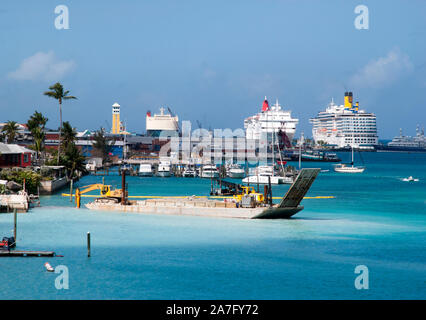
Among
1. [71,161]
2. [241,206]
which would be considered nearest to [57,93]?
[71,161]

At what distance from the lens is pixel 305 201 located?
69250 millimetres

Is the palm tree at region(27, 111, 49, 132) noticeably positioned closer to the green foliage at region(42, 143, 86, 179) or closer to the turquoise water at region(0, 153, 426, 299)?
the green foliage at region(42, 143, 86, 179)

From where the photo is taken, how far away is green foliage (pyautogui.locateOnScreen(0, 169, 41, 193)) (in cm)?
6309

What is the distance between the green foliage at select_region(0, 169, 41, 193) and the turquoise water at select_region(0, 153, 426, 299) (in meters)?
7.45

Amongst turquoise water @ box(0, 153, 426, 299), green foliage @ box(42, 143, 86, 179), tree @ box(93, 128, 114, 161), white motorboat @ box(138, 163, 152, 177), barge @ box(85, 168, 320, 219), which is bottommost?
turquoise water @ box(0, 153, 426, 299)

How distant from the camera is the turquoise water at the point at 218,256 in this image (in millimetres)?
28500

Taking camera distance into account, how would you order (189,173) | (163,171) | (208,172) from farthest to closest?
(189,173) < (163,171) < (208,172)

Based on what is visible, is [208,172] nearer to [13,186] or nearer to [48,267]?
[13,186]

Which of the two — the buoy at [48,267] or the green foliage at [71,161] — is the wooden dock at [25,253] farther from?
the green foliage at [71,161]

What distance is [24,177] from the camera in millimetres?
64250

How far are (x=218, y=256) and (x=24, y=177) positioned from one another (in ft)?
114

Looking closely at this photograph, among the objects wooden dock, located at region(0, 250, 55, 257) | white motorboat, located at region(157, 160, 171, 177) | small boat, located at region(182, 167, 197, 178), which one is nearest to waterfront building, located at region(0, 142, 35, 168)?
white motorboat, located at region(157, 160, 171, 177)

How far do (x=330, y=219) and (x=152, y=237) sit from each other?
17.6 m

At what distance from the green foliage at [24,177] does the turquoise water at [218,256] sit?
745 cm
